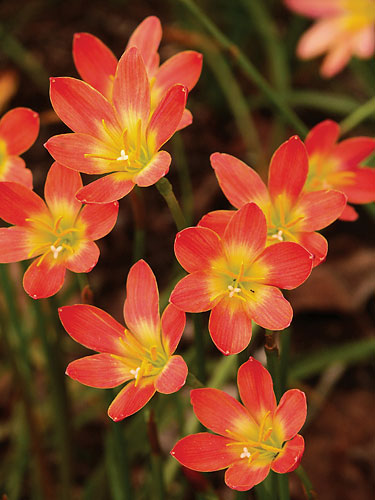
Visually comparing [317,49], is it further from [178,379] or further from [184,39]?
[178,379]

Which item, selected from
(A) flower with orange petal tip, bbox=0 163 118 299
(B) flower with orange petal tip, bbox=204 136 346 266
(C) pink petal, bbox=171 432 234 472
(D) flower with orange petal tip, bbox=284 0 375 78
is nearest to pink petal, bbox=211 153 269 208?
(B) flower with orange petal tip, bbox=204 136 346 266

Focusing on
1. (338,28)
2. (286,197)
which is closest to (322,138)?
(286,197)

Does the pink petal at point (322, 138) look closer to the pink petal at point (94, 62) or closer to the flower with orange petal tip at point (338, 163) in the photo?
the flower with orange petal tip at point (338, 163)

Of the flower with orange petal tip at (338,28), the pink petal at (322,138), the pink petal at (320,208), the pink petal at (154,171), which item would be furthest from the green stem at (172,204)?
the flower with orange petal tip at (338,28)

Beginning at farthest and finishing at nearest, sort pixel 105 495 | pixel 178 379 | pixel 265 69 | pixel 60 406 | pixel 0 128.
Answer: pixel 265 69 < pixel 105 495 < pixel 60 406 < pixel 0 128 < pixel 178 379

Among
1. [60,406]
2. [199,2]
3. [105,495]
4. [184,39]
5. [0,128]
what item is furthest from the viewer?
[199,2]

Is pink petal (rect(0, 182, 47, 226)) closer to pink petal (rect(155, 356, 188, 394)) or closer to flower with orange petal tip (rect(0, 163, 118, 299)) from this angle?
flower with orange petal tip (rect(0, 163, 118, 299))

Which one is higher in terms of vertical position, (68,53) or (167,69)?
(167,69)

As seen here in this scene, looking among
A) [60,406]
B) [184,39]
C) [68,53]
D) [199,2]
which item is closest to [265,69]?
[199,2]

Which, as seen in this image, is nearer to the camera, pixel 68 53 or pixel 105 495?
pixel 105 495
